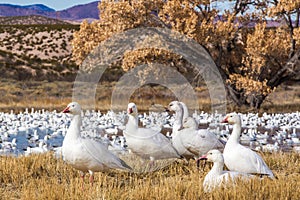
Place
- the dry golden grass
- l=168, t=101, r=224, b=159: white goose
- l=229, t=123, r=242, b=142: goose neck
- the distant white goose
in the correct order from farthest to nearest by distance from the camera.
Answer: l=168, t=101, r=224, b=159: white goose → l=229, t=123, r=242, b=142: goose neck → the distant white goose → the dry golden grass

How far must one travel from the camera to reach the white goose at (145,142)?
24.6 ft

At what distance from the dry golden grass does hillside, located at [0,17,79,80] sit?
29.8m

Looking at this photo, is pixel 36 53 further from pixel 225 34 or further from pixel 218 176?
pixel 218 176

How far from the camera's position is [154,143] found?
752 cm

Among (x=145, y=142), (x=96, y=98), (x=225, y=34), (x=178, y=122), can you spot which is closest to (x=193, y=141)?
(x=145, y=142)

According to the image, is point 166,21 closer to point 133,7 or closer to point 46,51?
point 133,7

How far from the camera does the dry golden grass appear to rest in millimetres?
5371

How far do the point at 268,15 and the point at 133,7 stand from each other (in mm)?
5270

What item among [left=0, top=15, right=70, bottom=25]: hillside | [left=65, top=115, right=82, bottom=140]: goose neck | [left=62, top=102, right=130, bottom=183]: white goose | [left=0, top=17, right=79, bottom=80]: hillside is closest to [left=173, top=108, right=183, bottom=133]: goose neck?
[left=62, top=102, right=130, bottom=183]: white goose

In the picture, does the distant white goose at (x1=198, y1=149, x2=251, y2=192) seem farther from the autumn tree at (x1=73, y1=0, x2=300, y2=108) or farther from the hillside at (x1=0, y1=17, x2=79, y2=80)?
the hillside at (x1=0, y1=17, x2=79, y2=80)

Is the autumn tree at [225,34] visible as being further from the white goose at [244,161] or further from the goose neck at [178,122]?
the white goose at [244,161]

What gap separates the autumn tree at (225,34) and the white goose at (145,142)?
1033cm

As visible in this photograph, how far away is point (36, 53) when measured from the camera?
2441 inches

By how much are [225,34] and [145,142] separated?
39.1ft
